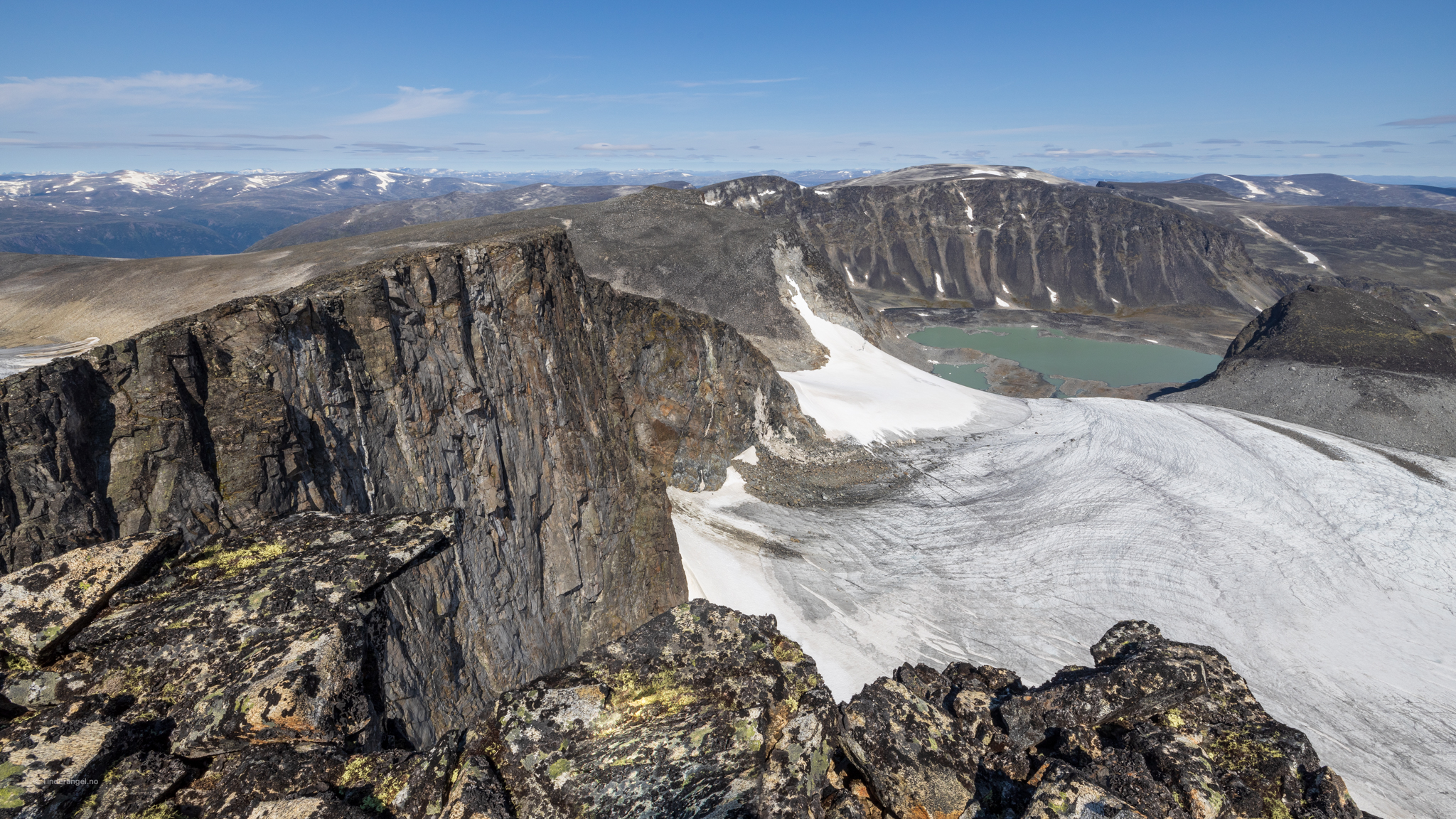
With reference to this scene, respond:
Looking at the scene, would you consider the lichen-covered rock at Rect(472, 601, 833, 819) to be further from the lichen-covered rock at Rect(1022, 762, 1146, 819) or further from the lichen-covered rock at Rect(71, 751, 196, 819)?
the lichen-covered rock at Rect(71, 751, 196, 819)

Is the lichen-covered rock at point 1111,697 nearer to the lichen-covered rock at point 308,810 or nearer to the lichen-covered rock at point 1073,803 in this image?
the lichen-covered rock at point 1073,803

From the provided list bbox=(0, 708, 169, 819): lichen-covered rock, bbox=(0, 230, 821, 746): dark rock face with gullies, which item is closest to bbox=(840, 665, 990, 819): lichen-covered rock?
bbox=(0, 230, 821, 746): dark rock face with gullies

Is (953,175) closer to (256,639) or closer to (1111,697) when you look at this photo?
(1111,697)

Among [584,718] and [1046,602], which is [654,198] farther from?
[584,718]

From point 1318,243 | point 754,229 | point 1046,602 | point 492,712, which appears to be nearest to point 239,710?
point 492,712

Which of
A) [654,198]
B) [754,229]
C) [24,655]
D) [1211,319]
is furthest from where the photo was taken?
[1211,319]

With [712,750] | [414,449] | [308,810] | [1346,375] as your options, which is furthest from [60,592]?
[1346,375]

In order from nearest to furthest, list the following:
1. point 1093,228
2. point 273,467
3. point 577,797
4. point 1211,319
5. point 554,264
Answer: point 577,797 < point 273,467 < point 554,264 < point 1211,319 < point 1093,228
